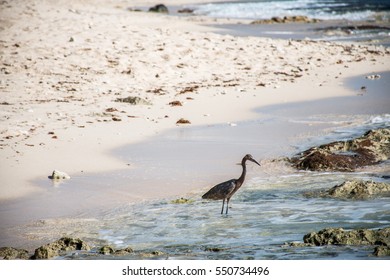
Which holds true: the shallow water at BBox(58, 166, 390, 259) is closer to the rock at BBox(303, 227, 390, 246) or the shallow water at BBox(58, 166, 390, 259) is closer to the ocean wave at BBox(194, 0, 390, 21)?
the rock at BBox(303, 227, 390, 246)

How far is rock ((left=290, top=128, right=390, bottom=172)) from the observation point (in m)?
9.91

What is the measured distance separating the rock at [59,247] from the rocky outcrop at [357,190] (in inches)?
120

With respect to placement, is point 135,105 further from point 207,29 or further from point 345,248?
point 207,29

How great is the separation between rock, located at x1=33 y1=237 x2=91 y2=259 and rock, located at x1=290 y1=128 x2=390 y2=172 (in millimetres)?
3986

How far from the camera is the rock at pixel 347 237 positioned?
22.7ft

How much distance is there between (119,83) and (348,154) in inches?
251

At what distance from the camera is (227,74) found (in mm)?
16734

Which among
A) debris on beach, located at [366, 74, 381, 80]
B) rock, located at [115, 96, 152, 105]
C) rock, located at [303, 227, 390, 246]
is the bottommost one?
rock, located at [303, 227, 390, 246]

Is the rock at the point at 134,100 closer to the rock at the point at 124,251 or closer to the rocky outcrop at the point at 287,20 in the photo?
the rock at the point at 124,251

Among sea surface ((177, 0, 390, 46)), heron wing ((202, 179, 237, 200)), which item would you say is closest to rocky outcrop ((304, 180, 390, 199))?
heron wing ((202, 179, 237, 200))

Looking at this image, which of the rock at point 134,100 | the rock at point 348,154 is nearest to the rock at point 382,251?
the rock at point 348,154

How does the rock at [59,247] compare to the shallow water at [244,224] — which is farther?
the shallow water at [244,224]
